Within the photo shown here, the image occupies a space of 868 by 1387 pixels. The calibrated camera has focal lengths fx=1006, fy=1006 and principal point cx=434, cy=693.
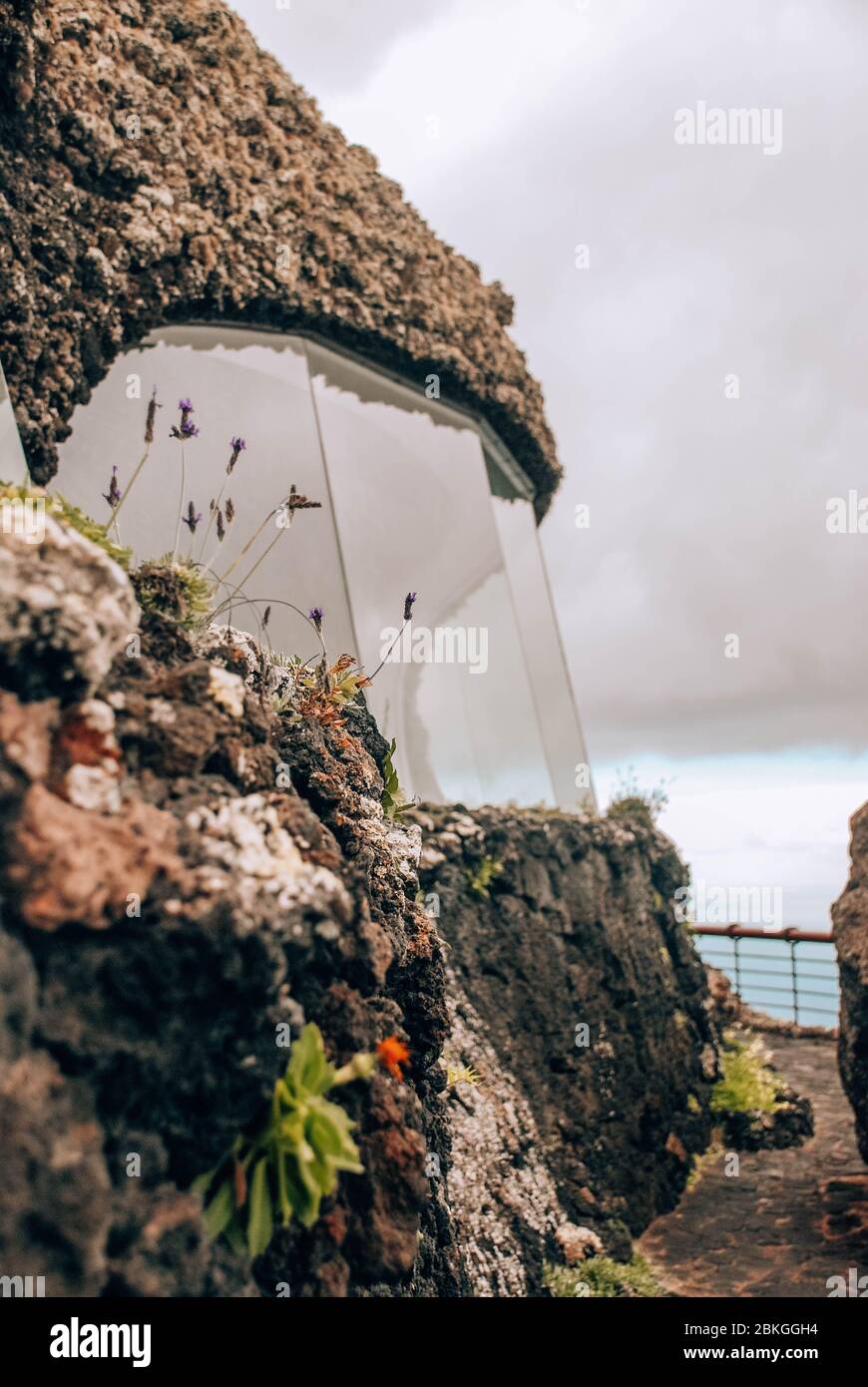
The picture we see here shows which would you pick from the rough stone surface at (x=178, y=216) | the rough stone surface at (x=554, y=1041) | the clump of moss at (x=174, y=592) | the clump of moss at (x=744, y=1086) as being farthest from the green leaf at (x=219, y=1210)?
the clump of moss at (x=744, y=1086)

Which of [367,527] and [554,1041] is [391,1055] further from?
[367,527]

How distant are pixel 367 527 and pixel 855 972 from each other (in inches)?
199

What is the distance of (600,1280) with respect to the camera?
688 centimetres

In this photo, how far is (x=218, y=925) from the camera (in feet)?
7.64

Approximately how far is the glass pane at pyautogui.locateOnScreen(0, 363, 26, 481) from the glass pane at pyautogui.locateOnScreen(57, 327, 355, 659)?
1.73 m

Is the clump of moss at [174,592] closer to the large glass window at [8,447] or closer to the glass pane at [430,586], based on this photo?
the large glass window at [8,447]

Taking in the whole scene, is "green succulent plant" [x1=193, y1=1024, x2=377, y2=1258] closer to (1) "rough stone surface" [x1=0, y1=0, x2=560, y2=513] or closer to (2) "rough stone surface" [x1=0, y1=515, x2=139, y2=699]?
(2) "rough stone surface" [x1=0, y1=515, x2=139, y2=699]

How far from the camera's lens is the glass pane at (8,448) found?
4.18m

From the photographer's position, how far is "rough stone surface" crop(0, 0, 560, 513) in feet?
19.0

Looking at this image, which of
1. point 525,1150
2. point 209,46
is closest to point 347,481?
point 209,46

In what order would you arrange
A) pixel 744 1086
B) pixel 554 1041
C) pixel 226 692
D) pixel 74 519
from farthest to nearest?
1. pixel 744 1086
2. pixel 554 1041
3. pixel 74 519
4. pixel 226 692

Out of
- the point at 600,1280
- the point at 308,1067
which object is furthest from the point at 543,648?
the point at 308,1067

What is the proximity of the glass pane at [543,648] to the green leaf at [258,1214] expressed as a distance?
7.59m

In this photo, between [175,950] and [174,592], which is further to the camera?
[174,592]
